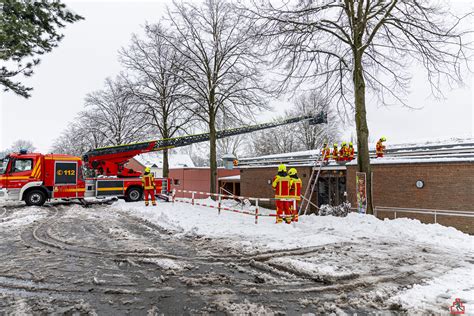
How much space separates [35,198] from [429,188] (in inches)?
724

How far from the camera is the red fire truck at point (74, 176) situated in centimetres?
1523

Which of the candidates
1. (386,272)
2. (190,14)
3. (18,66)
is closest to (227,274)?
(386,272)

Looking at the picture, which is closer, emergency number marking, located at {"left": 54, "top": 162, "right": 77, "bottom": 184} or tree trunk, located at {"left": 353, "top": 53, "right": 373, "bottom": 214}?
tree trunk, located at {"left": 353, "top": 53, "right": 373, "bottom": 214}

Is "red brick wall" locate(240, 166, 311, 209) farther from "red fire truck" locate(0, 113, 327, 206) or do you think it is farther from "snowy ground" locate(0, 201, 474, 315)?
"snowy ground" locate(0, 201, 474, 315)

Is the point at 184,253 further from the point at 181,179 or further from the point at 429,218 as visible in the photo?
the point at 181,179

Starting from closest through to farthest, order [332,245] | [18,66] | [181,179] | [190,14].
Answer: [332,245] < [18,66] < [190,14] < [181,179]

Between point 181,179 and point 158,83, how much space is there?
12074 mm

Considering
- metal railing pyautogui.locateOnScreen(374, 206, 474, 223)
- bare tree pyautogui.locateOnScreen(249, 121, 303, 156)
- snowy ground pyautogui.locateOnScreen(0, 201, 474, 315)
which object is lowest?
snowy ground pyautogui.locateOnScreen(0, 201, 474, 315)

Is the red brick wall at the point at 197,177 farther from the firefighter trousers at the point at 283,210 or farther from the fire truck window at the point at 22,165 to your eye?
the firefighter trousers at the point at 283,210

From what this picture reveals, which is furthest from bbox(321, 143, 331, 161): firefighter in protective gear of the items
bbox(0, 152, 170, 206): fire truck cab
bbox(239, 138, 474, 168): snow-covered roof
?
bbox(0, 152, 170, 206): fire truck cab

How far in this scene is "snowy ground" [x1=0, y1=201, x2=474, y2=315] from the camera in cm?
408

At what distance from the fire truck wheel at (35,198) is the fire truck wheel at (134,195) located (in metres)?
4.20

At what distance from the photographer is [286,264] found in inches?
220

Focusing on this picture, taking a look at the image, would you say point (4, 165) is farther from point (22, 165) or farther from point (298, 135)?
point (298, 135)
